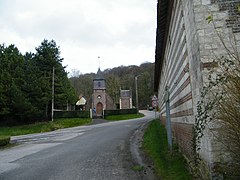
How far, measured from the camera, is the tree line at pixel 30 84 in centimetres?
3200

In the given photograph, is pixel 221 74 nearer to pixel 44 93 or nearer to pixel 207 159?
pixel 207 159

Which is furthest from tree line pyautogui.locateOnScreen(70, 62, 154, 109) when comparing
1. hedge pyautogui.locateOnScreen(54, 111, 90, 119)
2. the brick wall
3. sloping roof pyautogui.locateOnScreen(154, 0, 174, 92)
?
the brick wall

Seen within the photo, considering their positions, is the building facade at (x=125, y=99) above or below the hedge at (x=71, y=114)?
above

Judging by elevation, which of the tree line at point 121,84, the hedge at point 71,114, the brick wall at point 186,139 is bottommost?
the brick wall at point 186,139

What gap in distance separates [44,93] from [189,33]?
30.9m

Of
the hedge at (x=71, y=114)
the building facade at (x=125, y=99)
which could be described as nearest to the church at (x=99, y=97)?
the building facade at (x=125, y=99)

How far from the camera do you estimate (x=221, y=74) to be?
14.1ft

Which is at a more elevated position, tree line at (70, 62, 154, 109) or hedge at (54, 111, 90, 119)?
tree line at (70, 62, 154, 109)

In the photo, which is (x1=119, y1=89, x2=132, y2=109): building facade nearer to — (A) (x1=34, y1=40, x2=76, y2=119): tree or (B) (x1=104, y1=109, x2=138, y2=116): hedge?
(B) (x1=104, y1=109, x2=138, y2=116): hedge

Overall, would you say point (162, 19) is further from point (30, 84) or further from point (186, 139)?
point (30, 84)

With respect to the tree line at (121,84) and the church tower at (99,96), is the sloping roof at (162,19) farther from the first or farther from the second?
the tree line at (121,84)

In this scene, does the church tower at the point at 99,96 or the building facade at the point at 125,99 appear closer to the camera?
the church tower at the point at 99,96

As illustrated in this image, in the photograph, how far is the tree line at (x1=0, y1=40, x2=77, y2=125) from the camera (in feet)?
105

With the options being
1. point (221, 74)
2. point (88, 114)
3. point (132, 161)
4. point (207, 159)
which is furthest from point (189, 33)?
point (88, 114)
